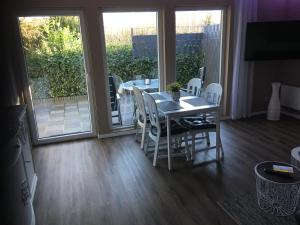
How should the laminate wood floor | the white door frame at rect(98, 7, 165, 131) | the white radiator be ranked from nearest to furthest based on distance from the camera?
1. the laminate wood floor
2. the white door frame at rect(98, 7, 165, 131)
3. the white radiator

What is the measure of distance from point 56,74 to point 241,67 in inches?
132

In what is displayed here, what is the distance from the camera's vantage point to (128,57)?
4484 mm

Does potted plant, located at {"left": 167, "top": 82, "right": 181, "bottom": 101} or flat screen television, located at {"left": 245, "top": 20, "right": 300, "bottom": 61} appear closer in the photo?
potted plant, located at {"left": 167, "top": 82, "right": 181, "bottom": 101}

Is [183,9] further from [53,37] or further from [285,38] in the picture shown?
[53,37]

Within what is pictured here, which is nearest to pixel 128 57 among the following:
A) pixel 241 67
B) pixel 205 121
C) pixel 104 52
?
pixel 104 52

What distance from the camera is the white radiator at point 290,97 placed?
4906mm

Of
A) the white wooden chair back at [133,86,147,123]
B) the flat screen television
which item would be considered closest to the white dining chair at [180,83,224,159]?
the white wooden chair back at [133,86,147,123]

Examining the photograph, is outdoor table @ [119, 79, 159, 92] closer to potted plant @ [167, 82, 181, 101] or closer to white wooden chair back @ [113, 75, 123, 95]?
white wooden chair back @ [113, 75, 123, 95]

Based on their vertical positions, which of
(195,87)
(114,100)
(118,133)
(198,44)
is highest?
(198,44)

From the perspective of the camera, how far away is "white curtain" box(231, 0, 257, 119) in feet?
15.1

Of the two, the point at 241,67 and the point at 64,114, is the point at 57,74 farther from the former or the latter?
the point at 241,67

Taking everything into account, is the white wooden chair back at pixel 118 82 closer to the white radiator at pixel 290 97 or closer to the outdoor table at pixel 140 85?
the outdoor table at pixel 140 85

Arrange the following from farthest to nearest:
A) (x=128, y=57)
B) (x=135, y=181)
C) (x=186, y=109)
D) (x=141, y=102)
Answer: (x=128, y=57) < (x=141, y=102) < (x=186, y=109) < (x=135, y=181)

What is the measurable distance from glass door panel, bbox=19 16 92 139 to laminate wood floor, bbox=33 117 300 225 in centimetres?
45
